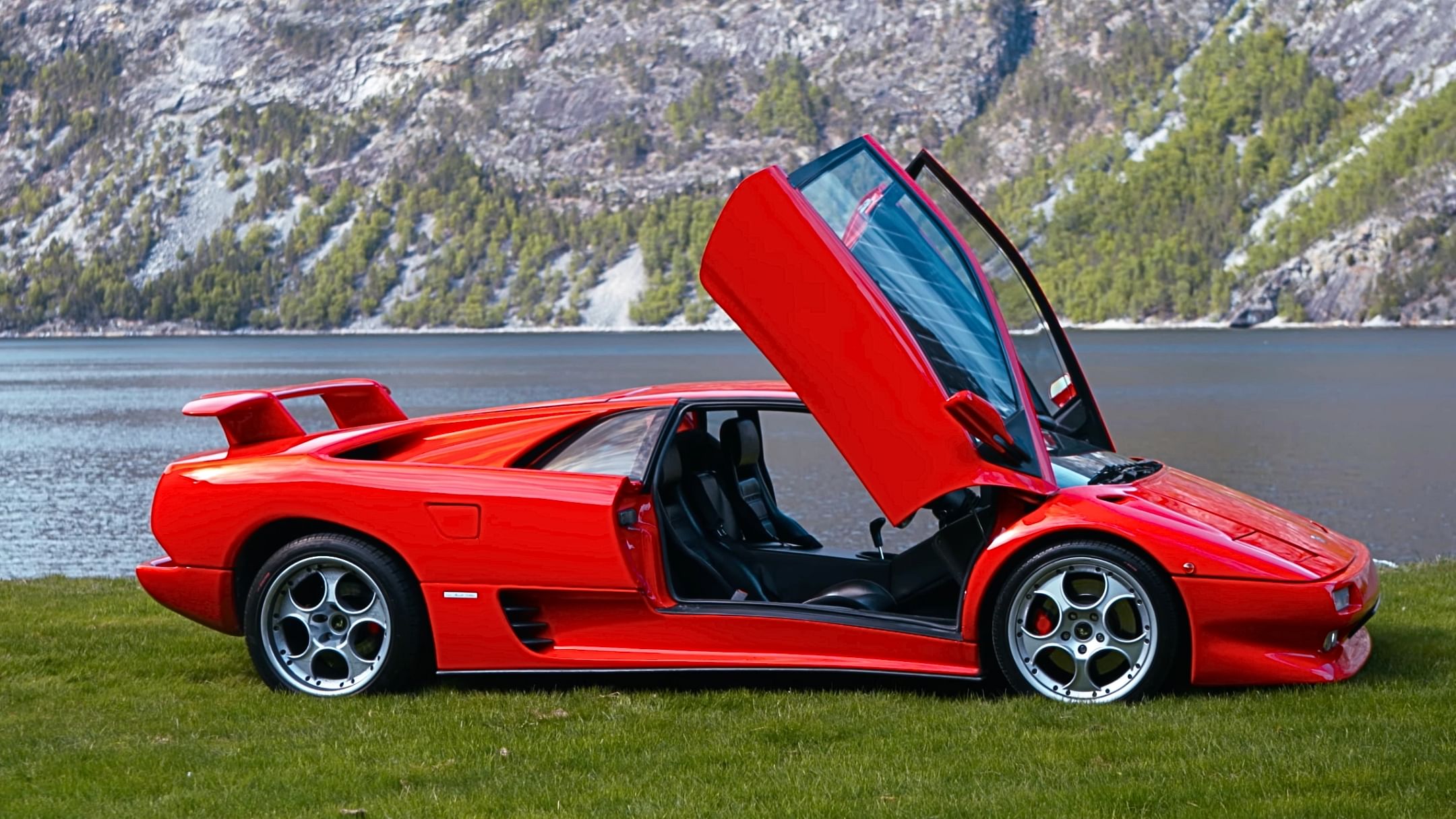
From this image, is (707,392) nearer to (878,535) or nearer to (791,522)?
(791,522)

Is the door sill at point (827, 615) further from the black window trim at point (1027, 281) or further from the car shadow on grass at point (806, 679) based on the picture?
the black window trim at point (1027, 281)

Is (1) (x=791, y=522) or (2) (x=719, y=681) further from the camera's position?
(1) (x=791, y=522)

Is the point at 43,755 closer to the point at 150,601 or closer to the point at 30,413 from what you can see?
the point at 150,601

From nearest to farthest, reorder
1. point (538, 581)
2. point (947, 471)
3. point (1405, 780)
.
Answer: point (1405, 780), point (947, 471), point (538, 581)

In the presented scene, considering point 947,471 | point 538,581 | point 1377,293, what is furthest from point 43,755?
point 1377,293

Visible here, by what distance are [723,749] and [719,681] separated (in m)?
1.29

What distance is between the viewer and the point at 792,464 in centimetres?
3659

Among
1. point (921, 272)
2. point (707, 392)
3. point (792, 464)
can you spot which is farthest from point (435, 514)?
point (792, 464)

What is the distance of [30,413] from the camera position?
59.6m

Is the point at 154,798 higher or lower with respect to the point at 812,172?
lower

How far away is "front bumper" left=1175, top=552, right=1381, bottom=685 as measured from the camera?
5.74 meters

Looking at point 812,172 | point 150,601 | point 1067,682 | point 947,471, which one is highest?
point 812,172

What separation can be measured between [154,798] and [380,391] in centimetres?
318

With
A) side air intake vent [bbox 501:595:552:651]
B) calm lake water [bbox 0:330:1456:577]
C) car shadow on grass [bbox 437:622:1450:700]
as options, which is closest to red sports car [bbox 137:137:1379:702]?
side air intake vent [bbox 501:595:552:651]
